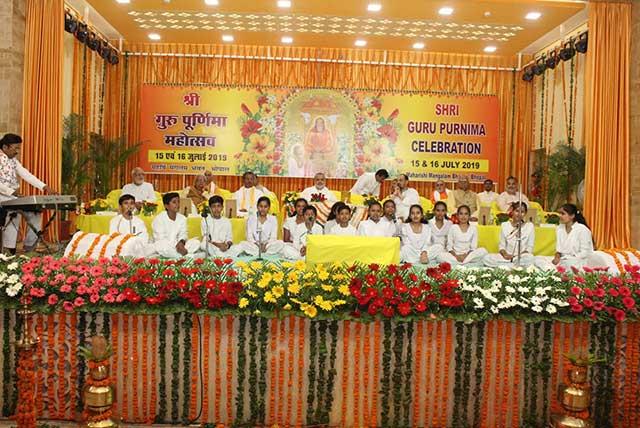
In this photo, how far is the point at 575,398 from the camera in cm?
347

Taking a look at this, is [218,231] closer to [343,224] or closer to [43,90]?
[343,224]

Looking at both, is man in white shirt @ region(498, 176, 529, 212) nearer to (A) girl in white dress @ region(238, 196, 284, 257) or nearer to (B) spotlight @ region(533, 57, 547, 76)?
(B) spotlight @ region(533, 57, 547, 76)

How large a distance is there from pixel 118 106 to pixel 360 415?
35.9 feet

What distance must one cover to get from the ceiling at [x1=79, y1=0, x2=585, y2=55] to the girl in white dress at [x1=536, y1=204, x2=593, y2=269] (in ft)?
11.8

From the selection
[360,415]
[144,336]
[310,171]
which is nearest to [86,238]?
[144,336]

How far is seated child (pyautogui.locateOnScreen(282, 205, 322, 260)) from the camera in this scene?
8141mm

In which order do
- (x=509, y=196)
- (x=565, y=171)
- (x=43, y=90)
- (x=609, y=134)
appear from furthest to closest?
(x=509, y=196), (x=565, y=171), (x=609, y=134), (x=43, y=90)

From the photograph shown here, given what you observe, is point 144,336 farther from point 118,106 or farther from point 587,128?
point 118,106

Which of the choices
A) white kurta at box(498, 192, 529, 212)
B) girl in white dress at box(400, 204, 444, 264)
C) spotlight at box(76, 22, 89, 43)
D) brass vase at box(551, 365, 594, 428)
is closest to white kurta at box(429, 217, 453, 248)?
girl in white dress at box(400, 204, 444, 264)

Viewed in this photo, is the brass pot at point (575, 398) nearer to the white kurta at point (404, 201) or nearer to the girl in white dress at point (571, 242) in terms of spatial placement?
the girl in white dress at point (571, 242)

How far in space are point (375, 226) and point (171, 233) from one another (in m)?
2.48

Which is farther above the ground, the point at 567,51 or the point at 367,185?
the point at 567,51

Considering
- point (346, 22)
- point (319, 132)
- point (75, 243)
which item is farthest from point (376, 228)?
point (319, 132)

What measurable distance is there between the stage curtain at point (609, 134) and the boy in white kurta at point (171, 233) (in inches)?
213
